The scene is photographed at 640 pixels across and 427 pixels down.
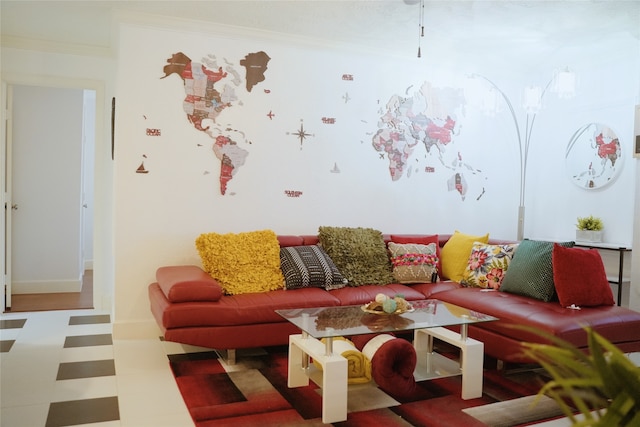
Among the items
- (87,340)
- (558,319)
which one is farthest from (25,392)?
→ (558,319)

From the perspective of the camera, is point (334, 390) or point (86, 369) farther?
point (86, 369)

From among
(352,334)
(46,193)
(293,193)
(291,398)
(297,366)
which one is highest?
(293,193)

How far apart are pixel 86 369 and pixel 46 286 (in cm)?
304

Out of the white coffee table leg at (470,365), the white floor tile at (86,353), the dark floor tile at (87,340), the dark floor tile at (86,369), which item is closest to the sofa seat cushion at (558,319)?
the white coffee table leg at (470,365)

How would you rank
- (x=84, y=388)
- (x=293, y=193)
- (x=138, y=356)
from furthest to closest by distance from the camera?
(x=293, y=193) < (x=138, y=356) < (x=84, y=388)

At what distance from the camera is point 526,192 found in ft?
18.0

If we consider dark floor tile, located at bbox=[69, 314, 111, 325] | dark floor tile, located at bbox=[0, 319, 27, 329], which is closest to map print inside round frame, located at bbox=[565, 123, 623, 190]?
dark floor tile, located at bbox=[69, 314, 111, 325]

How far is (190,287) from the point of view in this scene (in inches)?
130

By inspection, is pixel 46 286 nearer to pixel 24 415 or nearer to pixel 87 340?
pixel 87 340

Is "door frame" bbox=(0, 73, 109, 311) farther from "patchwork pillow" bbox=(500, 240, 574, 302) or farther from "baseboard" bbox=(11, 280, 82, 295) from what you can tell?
"patchwork pillow" bbox=(500, 240, 574, 302)

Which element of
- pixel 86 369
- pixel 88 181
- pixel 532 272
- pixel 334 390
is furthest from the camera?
pixel 88 181

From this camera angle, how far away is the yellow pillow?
4395 millimetres

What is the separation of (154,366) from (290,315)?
103cm

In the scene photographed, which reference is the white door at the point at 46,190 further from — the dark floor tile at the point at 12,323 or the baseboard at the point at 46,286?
the dark floor tile at the point at 12,323
